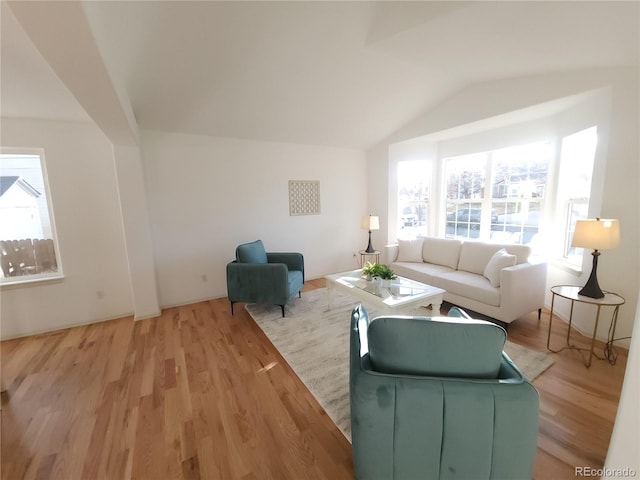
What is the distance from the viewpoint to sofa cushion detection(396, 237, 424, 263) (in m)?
4.12

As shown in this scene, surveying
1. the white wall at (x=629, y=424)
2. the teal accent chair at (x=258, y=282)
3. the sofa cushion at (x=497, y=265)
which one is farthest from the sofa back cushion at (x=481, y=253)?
the white wall at (x=629, y=424)

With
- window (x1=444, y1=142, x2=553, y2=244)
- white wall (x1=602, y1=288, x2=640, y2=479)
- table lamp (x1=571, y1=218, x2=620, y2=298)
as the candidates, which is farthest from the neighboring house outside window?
white wall (x1=602, y1=288, x2=640, y2=479)

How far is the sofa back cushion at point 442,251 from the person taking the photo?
3739 millimetres

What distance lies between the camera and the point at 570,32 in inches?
80.3

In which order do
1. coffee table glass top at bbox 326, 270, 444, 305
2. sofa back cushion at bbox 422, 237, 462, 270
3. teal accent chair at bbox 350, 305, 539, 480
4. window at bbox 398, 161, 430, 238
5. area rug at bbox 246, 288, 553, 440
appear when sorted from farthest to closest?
window at bbox 398, 161, 430, 238 < sofa back cushion at bbox 422, 237, 462, 270 < coffee table glass top at bbox 326, 270, 444, 305 < area rug at bbox 246, 288, 553, 440 < teal accent chair at bbox 350, 305, 539, 480

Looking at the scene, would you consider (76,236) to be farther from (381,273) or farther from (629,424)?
(629,424)

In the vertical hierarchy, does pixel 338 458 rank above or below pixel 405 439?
below

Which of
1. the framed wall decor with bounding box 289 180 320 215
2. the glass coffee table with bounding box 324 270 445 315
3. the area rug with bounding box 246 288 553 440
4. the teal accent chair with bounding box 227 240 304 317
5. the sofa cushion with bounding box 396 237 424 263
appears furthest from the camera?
the framed wall decor with bounding box 289 180 320 215

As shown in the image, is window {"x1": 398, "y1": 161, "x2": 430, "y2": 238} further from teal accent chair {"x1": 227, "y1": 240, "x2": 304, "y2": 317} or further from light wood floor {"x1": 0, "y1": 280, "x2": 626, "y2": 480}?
teal accent chair {"x1": 227, "y1": 240, "x2": 304, "y2": 317}

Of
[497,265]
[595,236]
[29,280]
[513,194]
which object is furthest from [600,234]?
[29,280]

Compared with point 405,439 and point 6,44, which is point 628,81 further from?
point 6,44

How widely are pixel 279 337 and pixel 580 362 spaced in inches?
105

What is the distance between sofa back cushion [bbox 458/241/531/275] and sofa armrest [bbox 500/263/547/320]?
0.29 m

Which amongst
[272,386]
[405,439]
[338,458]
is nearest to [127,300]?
[272,386]
